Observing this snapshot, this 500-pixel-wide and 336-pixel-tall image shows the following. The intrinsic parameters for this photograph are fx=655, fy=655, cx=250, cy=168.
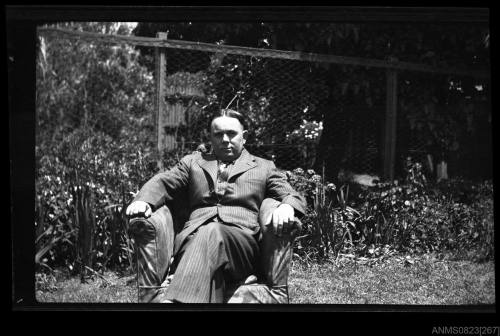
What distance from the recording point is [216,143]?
3.99 m

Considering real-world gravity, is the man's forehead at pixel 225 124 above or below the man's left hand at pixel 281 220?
above

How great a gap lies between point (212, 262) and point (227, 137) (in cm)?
85

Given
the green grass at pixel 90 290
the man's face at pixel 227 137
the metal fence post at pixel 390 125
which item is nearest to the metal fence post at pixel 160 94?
the green grass at pixel 90 290

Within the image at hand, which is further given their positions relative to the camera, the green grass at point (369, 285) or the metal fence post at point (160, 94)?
the metal fence post at point (160, 94)

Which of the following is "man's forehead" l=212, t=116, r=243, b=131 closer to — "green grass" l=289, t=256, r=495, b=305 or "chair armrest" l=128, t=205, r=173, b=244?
"chair armrest" l=128, t=205, r=173, b=244

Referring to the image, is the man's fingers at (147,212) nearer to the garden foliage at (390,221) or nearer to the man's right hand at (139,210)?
the man's right hand at (139,210)

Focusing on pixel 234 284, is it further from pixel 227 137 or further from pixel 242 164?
pixel 227 137

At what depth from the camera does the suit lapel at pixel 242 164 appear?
12.9 ft

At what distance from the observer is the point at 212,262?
346cm

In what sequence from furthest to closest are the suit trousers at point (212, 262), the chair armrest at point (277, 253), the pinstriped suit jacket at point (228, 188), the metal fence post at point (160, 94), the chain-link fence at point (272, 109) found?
the chain-link fence at point (272, 109), the metal fence post at point (160, 94), the pinstriped suit jacket at point (228, 188), the chair armrest at point (277, 253), the suit trousers at point (212, 262)

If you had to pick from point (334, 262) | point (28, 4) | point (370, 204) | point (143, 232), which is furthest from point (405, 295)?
point (28, 4)

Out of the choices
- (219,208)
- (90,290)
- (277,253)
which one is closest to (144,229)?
(219,208)

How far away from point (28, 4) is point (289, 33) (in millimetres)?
2981

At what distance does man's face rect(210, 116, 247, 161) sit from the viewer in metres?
3.94
